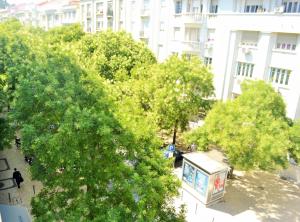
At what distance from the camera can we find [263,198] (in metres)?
18.0

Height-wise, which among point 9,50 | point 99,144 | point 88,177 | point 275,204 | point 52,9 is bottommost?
point 275,204

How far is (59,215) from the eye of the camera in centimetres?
882

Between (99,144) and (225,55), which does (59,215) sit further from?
(225,55)

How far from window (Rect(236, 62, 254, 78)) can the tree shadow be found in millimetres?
9675

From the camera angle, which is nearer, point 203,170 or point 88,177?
point 88,177

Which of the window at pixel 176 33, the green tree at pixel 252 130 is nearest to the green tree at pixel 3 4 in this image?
the window at pixel 176 33

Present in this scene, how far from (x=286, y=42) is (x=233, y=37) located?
196 inches

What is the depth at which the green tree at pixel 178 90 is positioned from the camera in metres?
20.0

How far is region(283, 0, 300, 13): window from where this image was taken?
2309 cm

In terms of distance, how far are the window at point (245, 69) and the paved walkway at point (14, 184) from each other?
19628 mm

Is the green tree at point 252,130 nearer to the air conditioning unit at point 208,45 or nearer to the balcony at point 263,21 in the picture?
the balcony at point 263,21

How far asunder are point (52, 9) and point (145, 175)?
72185 millimetres

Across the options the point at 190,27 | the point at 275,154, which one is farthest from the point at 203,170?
the point at 190,27

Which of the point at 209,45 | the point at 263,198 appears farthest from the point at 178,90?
the point at 209,45
